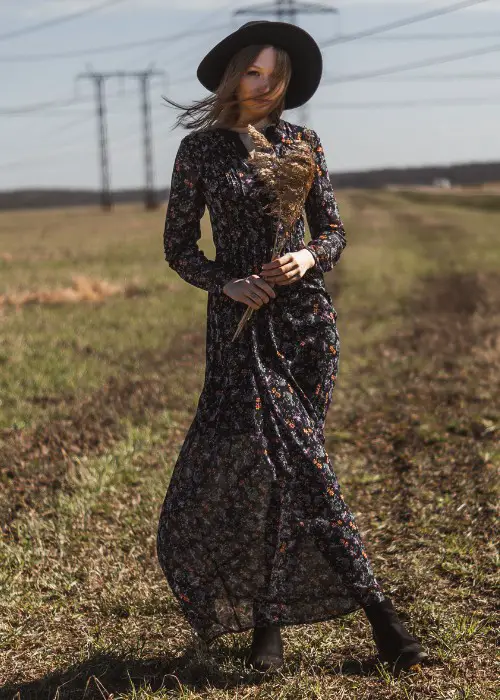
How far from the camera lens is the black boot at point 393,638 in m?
4.01

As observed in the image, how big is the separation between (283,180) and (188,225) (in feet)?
1.54

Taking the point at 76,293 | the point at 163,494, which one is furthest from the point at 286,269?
the point at 76,293

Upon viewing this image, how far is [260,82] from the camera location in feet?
13.2

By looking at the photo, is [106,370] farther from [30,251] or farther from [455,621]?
[30,251]

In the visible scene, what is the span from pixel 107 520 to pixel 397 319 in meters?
9.49

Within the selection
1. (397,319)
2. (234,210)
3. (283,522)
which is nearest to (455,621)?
(283,522)

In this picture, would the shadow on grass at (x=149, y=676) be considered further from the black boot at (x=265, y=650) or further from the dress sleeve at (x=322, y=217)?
the dress sleeve at (x=322, y=217)

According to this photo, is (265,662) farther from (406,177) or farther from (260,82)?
(406,177)

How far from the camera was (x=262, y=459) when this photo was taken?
12.8ft

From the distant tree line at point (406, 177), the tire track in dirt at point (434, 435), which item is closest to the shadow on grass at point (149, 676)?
the tire track in dirt at point (434, 435)

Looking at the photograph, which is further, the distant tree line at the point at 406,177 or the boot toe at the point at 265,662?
the distant tree line at the point at 406,177

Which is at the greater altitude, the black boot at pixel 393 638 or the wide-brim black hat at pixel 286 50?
the wide-brim black hat at pixel 286 50

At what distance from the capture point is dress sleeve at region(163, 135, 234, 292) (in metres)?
4.03

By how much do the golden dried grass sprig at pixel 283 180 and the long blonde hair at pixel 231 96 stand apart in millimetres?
231
